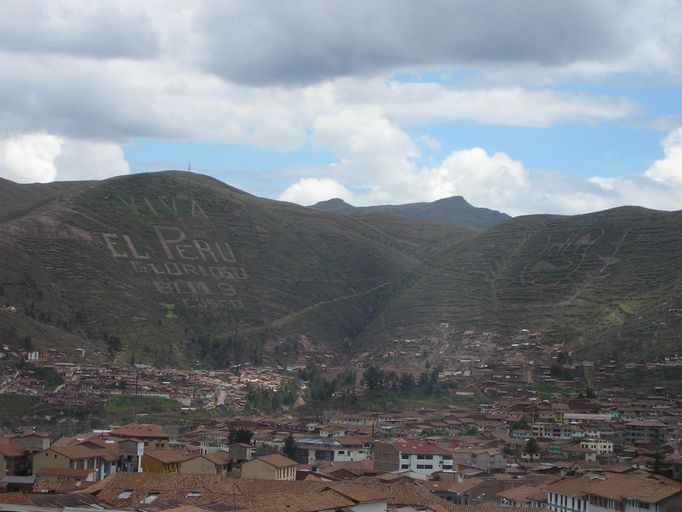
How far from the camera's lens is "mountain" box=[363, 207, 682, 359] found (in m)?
130

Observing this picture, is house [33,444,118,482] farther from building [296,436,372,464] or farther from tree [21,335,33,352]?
tree [21,335,33,352]

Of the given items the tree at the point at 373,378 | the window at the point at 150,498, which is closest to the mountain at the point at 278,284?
the tree at the point at 373,378

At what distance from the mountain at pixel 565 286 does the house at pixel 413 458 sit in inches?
2165

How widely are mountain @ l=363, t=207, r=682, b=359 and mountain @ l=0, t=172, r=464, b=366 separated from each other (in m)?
9.97

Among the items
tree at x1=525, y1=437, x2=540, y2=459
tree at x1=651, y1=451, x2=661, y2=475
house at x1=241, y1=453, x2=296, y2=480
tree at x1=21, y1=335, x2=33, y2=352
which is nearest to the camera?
house at x1=241, y1=453, x2=296, y2=480

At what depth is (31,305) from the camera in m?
132

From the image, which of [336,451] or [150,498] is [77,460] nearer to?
[150,498]

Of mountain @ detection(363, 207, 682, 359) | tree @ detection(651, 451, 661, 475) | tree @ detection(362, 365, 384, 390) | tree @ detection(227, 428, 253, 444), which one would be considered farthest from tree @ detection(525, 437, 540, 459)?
mountain @ detection(363, 207, 682, 359)

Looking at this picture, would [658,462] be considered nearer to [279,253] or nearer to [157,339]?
[157,339]

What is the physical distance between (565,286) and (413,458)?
9024cm

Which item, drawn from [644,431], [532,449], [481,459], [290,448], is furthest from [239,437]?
[644,431]

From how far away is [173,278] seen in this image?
161875mm

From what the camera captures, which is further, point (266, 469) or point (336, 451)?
point (336, 451)

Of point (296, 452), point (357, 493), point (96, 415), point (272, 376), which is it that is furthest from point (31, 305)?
point (357, 493)
